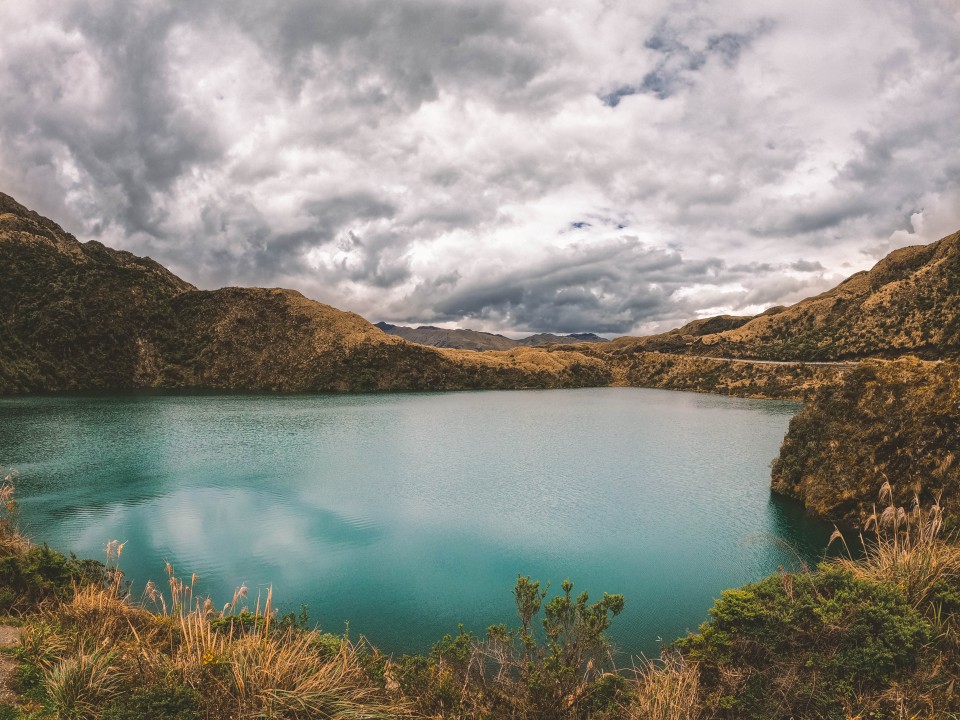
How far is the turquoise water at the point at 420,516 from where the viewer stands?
12.8m

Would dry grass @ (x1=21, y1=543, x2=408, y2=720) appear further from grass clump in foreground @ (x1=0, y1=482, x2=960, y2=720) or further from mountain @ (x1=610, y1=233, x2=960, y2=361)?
mountain @ (x1=610, y1=233, x2=960, y2=361)

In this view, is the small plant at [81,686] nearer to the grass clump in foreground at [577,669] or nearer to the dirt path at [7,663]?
the grass clump in foreground at [577,669]

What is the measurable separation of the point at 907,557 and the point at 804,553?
31.5ft

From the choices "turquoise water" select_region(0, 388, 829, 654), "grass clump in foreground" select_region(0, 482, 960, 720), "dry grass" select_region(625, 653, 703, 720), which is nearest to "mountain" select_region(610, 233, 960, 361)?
"turquoise water" select_region(0, 388, 829, 654)

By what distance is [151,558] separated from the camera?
14.8 m

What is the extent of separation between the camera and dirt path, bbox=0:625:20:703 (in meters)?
5.42

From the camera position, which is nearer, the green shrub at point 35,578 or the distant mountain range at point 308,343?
the green shrub at point 35,578

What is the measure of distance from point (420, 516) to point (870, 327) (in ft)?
323

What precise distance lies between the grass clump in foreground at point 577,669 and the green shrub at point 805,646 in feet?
0.06

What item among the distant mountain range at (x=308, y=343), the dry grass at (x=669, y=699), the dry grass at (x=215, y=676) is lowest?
the dry grass at (x=669, y=699)

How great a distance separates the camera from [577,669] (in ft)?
21.6

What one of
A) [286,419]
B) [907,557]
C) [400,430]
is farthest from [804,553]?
[286,419]

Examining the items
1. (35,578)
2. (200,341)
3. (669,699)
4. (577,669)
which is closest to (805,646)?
(669,699)

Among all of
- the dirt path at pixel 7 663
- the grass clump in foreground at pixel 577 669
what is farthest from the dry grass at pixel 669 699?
the dirt path at pixel 7 663
